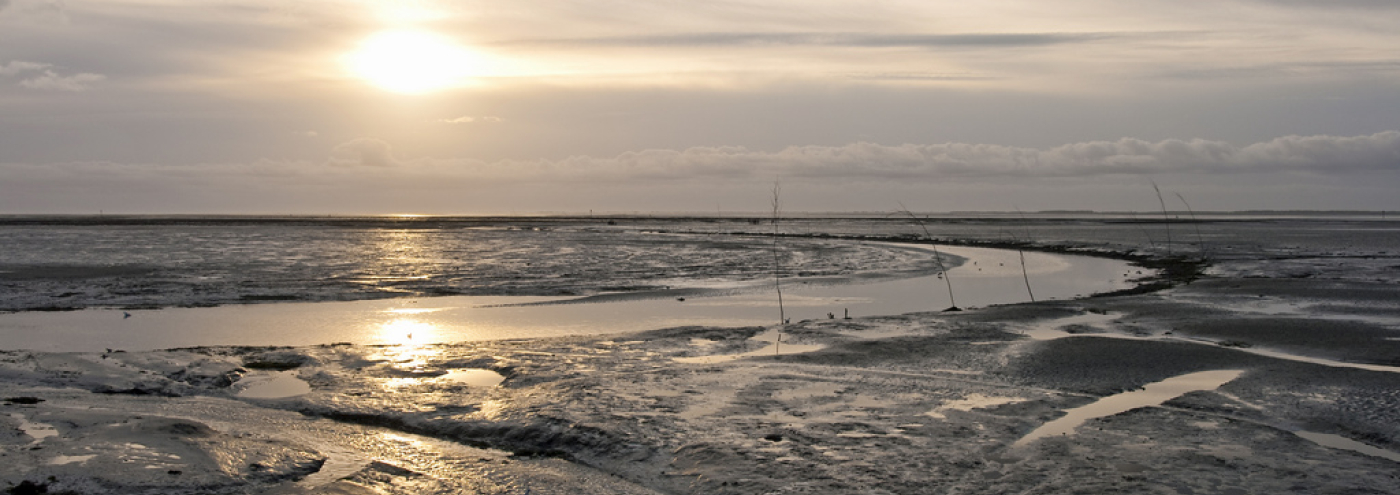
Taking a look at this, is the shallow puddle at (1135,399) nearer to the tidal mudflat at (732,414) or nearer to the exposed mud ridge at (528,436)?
the tidal mudflat at (732,414)

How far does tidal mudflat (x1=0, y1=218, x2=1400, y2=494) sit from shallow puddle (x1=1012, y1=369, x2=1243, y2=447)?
3.1 inches

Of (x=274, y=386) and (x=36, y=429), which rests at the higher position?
(x=36, y=429)

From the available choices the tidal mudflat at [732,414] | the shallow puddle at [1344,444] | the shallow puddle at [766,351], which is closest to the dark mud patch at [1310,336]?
the tidal mudflat at [732,414]

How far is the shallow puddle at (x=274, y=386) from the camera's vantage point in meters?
10.3

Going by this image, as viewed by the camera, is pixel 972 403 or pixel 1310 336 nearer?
pixel 972 403

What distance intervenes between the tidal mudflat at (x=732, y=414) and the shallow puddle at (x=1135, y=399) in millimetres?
78

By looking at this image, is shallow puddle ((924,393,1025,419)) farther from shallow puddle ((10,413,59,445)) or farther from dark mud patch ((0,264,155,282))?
dark mud patch ((0,264,155,282))


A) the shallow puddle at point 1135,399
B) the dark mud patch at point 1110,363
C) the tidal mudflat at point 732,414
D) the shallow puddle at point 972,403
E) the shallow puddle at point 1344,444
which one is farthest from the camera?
the dark mud patch at point 1110,363

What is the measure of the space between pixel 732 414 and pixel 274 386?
5.44 m

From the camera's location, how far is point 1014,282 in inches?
1090

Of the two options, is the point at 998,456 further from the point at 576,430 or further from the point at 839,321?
the point at 839,321

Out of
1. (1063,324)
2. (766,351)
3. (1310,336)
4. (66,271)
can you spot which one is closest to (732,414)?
(766,351)

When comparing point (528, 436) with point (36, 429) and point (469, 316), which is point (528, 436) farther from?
point (469, 316)

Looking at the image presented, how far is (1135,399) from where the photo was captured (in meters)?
9.80
